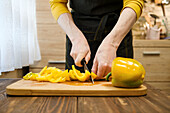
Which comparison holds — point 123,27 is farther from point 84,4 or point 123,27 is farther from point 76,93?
point 76,93

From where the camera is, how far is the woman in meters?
0.97

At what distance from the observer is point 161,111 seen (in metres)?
0.48

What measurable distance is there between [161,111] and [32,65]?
2.12 m

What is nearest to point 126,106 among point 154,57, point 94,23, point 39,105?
point 39,105

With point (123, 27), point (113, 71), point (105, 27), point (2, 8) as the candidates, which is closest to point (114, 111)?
point (113, 71)

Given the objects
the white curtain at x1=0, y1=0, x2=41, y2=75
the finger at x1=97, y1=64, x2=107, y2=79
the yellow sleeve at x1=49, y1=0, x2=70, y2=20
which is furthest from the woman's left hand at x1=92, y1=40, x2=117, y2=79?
the white curtain at x1=0, y1=0, x2=41, y2=75

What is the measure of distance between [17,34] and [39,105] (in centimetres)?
144

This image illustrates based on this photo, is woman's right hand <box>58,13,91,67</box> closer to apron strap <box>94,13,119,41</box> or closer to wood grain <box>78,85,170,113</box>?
apron strap <box>94,13,119,41</box>

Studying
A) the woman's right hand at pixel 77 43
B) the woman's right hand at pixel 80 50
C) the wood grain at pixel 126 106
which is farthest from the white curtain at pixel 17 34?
the wood grain at pixel 126 106

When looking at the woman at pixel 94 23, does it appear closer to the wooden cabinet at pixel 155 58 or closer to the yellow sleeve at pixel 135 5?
the yellow sleeve at pixel 135 5

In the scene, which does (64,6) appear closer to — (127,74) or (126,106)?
(127,74)

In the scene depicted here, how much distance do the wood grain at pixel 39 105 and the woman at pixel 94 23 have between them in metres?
0.37

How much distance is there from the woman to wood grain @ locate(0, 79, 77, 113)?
375 mm

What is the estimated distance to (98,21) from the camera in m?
1.20
